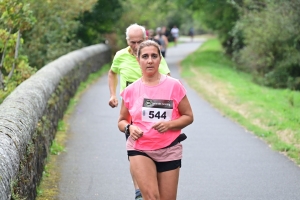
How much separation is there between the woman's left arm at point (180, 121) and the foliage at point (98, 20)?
2687 cm

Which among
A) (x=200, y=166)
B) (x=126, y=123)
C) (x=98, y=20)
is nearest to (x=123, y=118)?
(x=126, y=123)

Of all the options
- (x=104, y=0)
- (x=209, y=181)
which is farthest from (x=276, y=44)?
(x=209, y=181)

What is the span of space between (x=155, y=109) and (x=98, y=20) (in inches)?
1117

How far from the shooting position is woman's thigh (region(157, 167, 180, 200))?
18.1 feet

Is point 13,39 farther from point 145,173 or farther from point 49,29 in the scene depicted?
point 49,29

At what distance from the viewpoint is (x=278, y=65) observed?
24969 millimetres

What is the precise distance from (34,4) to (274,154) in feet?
37.9

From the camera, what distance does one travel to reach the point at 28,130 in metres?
7.12

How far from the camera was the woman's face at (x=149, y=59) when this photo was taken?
557 centimetres

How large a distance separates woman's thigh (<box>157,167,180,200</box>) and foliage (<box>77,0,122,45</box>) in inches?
1064

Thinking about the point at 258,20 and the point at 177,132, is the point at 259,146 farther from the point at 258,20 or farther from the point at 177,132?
the point at 258,20

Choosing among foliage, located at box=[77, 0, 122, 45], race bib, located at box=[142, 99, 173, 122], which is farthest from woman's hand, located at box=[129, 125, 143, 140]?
foliage, located at box=[77, 0, 122, 45]

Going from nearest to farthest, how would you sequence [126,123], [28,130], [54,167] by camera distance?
[126,123], [28,130], [54,167]

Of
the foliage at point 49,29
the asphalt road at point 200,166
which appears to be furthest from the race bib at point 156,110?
the foliage at point 49,29
